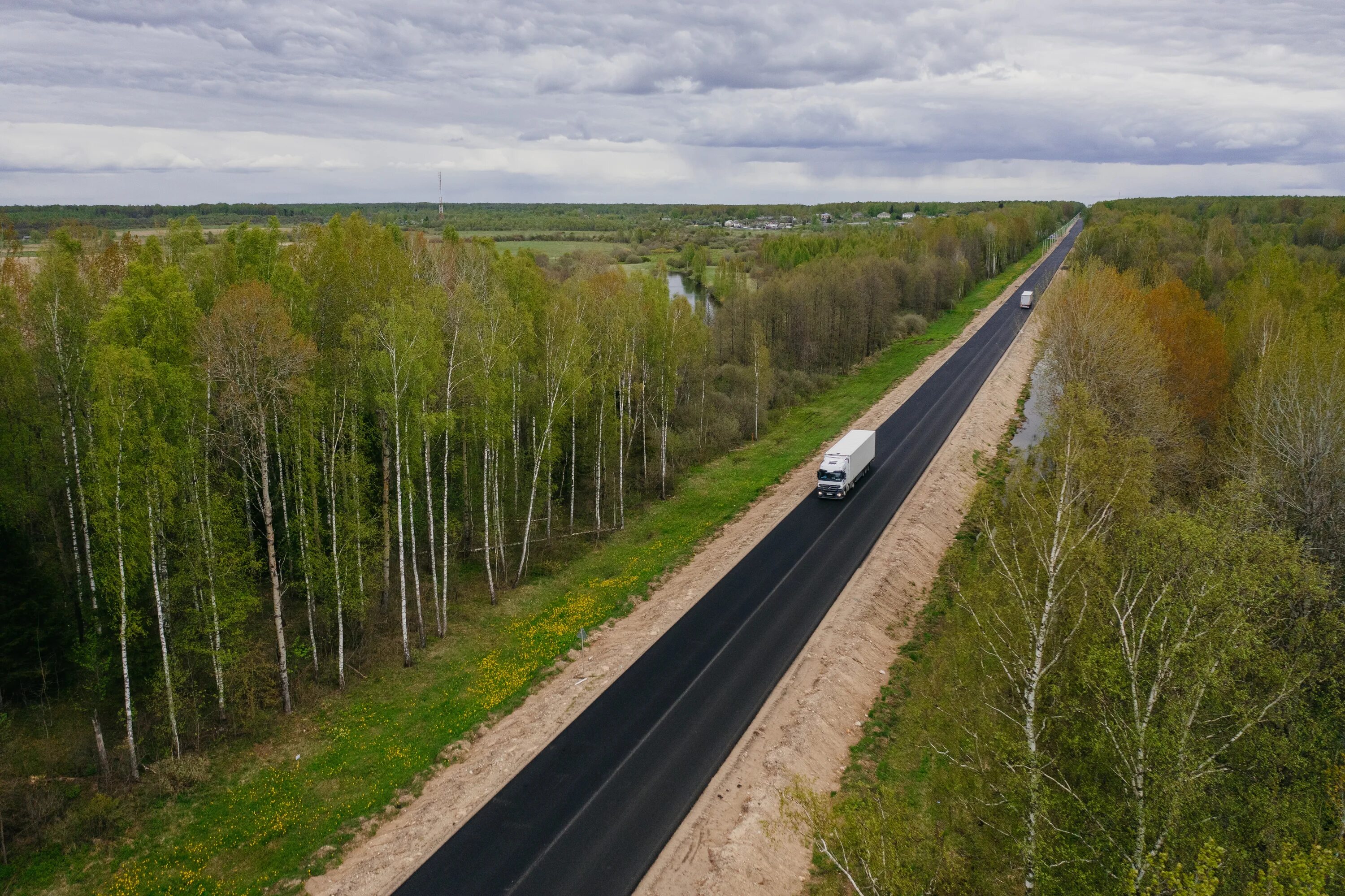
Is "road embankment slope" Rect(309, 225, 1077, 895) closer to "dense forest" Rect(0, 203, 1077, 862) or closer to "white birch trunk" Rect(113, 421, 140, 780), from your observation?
"dense forest" Rect(0, 203, 1077, 862)

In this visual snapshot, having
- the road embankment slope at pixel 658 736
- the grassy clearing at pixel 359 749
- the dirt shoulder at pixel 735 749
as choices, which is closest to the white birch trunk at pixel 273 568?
the grassy clearing at pixel 359 749

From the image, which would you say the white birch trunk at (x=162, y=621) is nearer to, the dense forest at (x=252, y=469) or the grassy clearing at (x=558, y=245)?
the dense forest at (x=252, y=469)

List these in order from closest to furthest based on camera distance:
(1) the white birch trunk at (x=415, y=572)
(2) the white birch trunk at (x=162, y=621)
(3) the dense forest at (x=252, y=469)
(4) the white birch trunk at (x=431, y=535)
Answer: (2) the white birch trunk at (x=162, y=621)
(3) the dense forest at (x=252, y=469)
(1) the white birch trunk at (x=415, y=572)
(4) the white birch trunk at (x=431, y=535)

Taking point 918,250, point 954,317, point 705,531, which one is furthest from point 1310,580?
point 918,250

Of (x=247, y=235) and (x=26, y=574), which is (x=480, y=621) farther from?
(x=247, y=235)

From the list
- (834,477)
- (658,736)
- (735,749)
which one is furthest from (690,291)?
(735,749)

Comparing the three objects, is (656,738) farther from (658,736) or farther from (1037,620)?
(1037,620)
